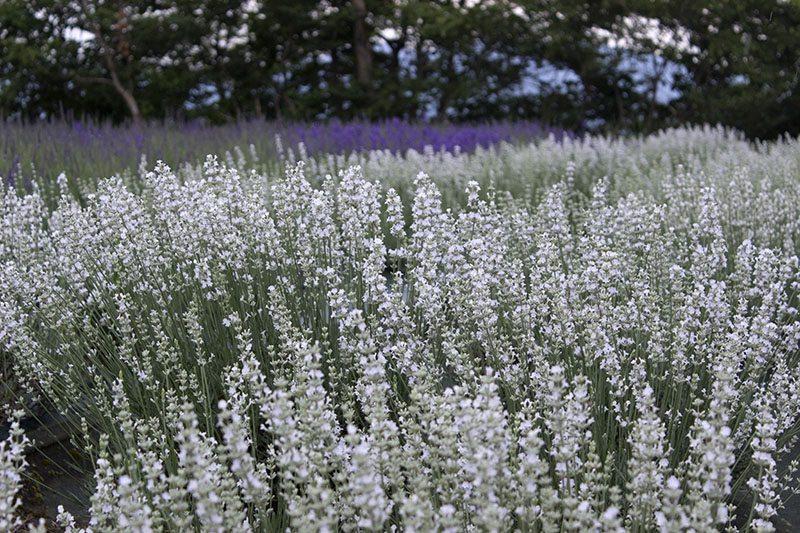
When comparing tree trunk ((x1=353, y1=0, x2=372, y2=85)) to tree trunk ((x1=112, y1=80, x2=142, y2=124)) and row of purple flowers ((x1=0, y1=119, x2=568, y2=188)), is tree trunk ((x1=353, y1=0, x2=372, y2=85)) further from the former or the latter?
row of purple flowers ((x1=0, y1=119, x2=568, y2=188))

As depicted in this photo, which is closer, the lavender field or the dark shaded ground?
the lavender field

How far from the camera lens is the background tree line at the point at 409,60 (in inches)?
572

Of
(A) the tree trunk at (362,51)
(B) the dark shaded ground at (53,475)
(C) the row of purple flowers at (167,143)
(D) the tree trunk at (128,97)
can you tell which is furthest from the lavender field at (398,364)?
(A) the tree trunk at (362,51)

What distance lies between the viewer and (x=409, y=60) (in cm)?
1683

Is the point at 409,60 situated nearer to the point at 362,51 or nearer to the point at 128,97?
the point at 362,51

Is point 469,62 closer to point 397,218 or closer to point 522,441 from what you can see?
point 397,218

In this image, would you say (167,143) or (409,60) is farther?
(409,60)

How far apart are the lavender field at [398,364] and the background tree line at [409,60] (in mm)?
11391

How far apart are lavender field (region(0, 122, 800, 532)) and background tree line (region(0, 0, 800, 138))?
37.4ft

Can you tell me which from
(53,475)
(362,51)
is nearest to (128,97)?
(362,51)

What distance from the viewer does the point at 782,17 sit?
1462cm

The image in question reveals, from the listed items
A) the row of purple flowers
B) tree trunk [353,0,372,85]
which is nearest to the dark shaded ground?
the row of purple flowers

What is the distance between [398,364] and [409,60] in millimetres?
15012

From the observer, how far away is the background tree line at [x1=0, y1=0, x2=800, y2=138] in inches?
572
